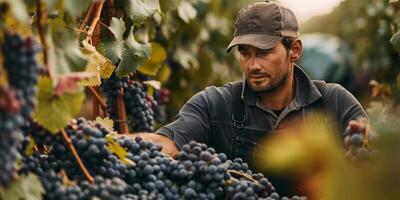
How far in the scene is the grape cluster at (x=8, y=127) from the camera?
5.34 feet

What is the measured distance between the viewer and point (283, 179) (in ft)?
10.3

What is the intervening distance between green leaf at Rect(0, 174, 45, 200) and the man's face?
1.84 meters

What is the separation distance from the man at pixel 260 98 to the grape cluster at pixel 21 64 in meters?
1.71

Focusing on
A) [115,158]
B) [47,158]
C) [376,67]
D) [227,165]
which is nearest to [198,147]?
[227,165]

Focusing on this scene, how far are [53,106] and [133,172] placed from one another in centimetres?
40

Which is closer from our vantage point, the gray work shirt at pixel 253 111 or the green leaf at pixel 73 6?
the green leaf at pixel 73 6

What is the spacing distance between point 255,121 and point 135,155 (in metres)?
1.30

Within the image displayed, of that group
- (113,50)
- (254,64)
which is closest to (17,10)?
(113,50)

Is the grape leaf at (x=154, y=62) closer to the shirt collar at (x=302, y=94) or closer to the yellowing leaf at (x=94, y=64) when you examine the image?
the shirt collar at (x=302, y=94)

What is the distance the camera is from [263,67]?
361 cm

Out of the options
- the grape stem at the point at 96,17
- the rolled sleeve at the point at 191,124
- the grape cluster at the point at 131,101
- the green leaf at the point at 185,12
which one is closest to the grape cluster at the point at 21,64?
the grape stem at the point at 96,17

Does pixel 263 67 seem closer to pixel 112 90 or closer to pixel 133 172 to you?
pixel 112 90

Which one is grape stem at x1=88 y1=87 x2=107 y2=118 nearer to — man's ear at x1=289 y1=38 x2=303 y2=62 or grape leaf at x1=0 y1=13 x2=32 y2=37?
man's ear at x1=289 y1=38 x2=303 y2=62

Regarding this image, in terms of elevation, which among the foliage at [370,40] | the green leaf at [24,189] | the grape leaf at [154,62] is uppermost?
the green leaf at [24,189]
